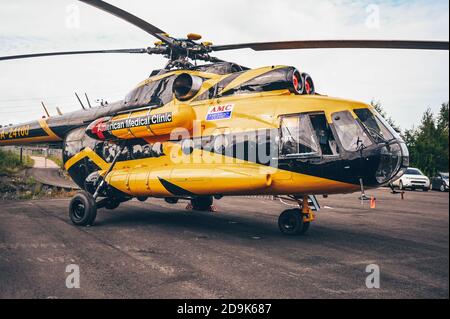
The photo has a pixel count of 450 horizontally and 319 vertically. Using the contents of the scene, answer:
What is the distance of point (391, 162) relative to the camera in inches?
270

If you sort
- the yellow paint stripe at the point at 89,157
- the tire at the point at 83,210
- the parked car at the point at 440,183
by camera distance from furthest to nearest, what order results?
the parked car at the point at 440,183 < the yellow paint stripe at the point at 89,157 < the tire at the point at 83,210

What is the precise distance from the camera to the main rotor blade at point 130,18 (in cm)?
657

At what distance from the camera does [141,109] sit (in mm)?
9836

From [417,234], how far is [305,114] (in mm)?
4224

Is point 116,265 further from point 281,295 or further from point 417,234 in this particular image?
point 417,234

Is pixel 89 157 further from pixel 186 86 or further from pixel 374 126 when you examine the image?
pixel 374 126

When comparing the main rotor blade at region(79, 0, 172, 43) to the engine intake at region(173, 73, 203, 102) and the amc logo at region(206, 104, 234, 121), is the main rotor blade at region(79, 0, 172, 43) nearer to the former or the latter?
the engine intake at region(173, 73, 203, 102)

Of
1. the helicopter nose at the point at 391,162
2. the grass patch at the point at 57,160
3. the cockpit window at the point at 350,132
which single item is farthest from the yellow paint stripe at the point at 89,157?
the grass patch at the point at 57,160

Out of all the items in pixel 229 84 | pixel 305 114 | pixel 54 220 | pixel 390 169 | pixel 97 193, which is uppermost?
pixel 229 84

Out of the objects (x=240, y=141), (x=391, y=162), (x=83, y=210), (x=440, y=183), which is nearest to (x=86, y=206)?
(x=83, y=210)

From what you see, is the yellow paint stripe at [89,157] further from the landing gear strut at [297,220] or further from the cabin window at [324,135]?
the cabin window at [324,135]

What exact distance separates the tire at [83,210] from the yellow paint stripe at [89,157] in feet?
3.97

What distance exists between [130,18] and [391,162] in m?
5.50
